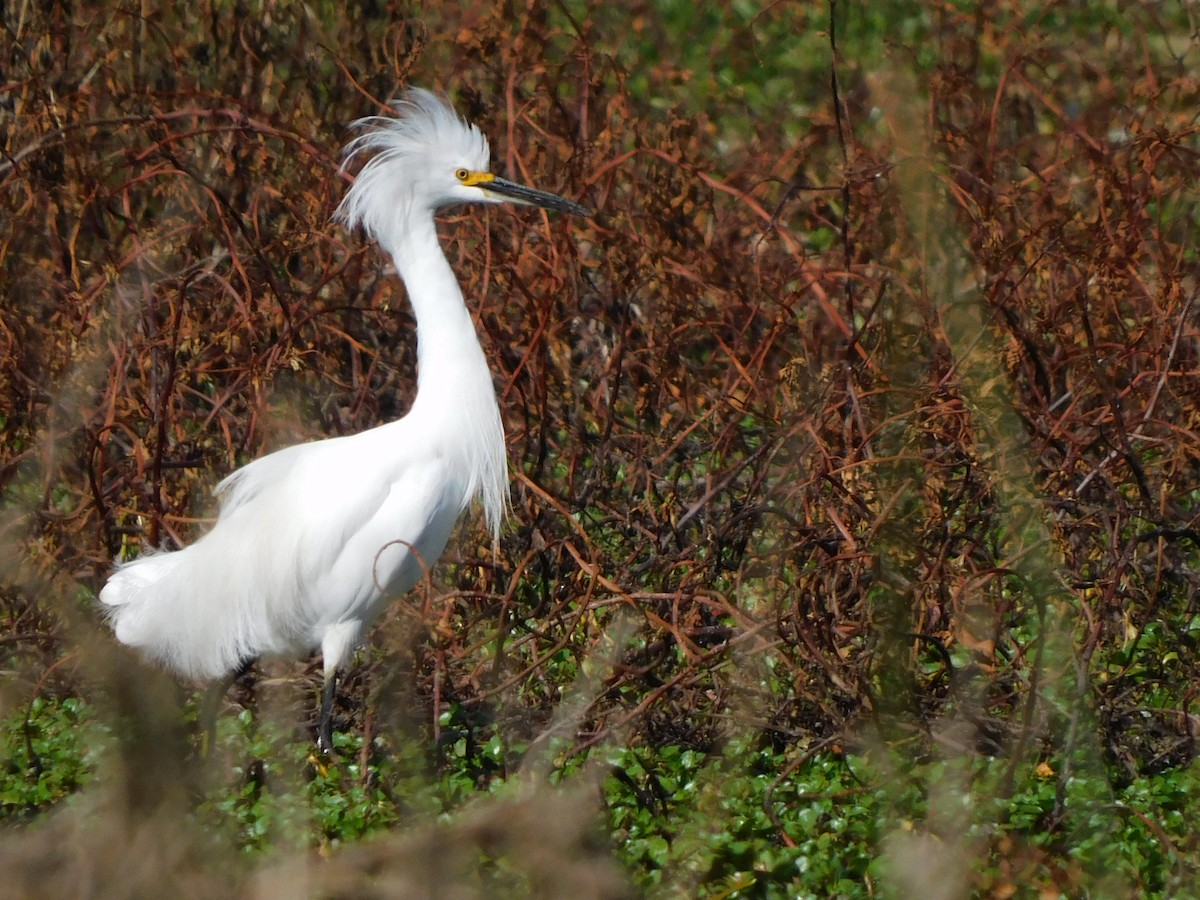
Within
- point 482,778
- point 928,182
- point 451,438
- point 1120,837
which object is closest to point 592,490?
point 451,438

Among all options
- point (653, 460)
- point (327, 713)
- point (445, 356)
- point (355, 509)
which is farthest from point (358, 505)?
point (653, 460)

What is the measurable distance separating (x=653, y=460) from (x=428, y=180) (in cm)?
94

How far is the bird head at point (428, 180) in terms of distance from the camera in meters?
3.17

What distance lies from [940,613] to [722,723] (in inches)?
20.9

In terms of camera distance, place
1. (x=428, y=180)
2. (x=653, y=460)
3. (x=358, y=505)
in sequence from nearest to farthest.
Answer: (x=358, y=505), (x=428, y=180), (x=653, y=460)

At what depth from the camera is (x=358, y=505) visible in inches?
121

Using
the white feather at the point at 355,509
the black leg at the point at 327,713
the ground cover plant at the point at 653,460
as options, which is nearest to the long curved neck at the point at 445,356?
the white feather at the point at 355,509

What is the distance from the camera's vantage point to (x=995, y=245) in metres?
3.19

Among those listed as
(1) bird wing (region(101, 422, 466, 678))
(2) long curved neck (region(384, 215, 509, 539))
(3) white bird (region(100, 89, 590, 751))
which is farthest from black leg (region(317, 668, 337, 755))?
(2) long curved neck (region(384, 215, 509, 539))

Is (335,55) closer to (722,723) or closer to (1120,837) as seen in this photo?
(722,723)

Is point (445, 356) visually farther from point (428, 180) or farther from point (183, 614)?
point (183, 614)

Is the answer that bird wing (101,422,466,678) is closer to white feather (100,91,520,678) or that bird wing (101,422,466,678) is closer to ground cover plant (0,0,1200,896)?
white feather (100,91,520,678)

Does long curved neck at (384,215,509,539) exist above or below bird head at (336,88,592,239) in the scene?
below

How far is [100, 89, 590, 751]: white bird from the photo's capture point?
3.09 meters
